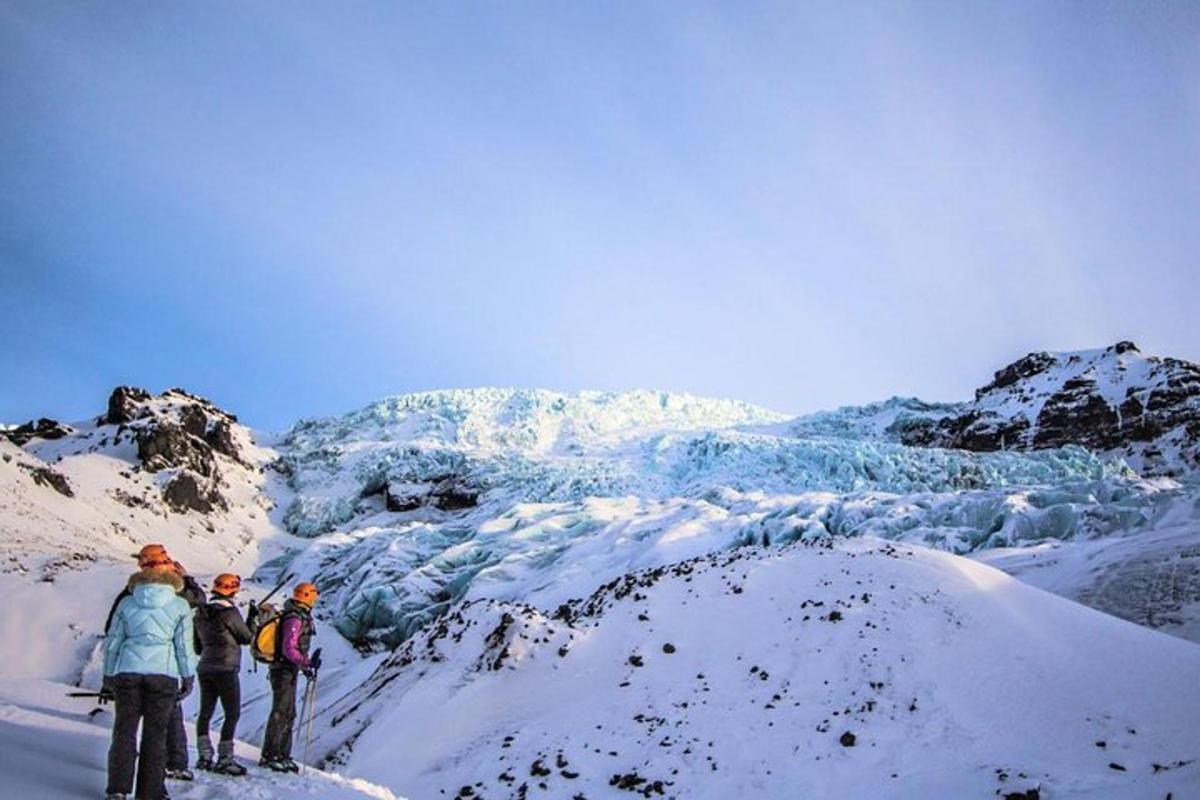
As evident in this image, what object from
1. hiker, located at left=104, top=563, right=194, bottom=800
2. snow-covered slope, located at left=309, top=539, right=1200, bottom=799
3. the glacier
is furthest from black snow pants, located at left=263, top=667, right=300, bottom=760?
the glacier

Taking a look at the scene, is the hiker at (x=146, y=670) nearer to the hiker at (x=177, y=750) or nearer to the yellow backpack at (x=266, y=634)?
the hiker at (x=177, y=750)

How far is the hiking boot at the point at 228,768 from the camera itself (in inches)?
281

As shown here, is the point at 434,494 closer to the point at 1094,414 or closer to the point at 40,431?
the point at 40,431

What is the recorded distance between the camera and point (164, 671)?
5.91m

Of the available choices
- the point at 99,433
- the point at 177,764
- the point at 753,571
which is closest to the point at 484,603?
the point at 753,571

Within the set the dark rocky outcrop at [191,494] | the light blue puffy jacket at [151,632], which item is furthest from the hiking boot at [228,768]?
the dark rocky outcrop at [191,494]

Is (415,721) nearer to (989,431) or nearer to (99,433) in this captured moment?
(99,433)

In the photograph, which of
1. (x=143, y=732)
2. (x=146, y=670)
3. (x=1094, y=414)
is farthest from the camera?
(x=1094, y=414)

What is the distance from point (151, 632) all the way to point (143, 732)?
73cm

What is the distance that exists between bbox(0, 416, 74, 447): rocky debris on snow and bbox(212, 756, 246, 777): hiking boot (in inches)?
2698

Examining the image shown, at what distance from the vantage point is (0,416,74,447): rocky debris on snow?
2413 inches

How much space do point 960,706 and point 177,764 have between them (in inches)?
426

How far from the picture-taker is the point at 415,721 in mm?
14078

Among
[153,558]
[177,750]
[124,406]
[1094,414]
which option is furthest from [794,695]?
[1094,414]
